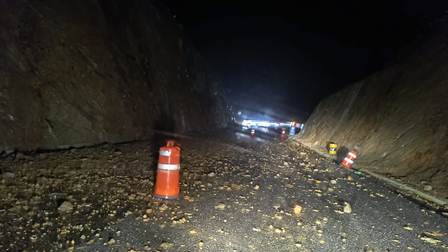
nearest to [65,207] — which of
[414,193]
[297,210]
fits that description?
[297,210]

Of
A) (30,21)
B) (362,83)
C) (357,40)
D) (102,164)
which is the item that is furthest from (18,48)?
(357,40)

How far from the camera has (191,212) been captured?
529 cm

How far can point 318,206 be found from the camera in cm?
623

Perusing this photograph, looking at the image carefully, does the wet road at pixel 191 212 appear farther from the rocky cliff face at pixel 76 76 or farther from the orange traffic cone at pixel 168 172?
the rocky cliff face at pixel 76 76

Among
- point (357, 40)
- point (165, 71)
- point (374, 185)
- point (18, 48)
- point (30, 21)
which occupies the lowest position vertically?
point (374, 185)

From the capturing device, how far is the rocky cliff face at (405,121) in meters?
9.23

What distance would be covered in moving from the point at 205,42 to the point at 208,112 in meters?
13.5

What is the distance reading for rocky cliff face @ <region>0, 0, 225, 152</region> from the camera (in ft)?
23.0

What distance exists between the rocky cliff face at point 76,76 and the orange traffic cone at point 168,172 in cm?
299

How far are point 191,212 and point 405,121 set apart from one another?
29.6ft

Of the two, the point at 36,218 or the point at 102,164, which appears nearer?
the point at 36,218

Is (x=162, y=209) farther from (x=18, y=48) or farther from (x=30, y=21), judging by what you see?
(x=30, y=21)

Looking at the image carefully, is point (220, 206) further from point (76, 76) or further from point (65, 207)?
point (76, 76)

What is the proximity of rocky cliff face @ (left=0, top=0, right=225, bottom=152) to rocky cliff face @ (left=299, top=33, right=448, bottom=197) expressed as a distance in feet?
24.5
